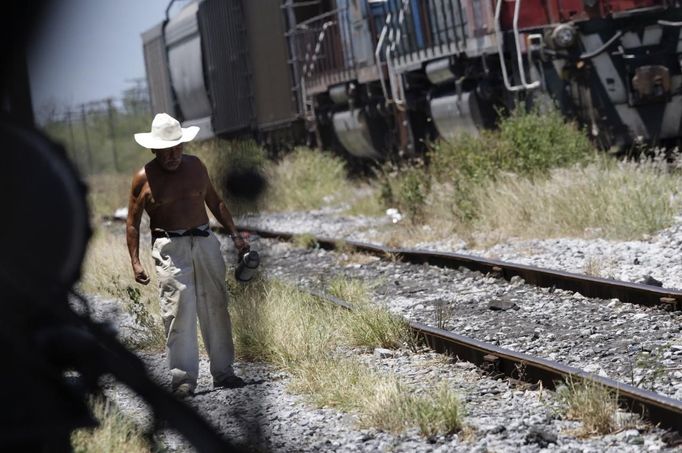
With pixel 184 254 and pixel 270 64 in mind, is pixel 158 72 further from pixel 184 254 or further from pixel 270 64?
pixel 184 254

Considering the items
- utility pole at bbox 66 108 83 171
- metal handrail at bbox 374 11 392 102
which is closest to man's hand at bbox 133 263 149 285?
utility pole at bbox 66 108 83 171

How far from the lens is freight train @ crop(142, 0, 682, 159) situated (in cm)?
1455

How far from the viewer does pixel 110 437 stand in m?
4.24

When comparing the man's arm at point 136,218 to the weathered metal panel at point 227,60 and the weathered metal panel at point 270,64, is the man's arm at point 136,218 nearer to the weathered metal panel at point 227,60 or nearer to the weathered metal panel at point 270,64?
the weathered metal panel at point 227,60

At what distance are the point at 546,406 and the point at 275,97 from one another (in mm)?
15597

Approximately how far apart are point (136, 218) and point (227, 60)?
11.0 metres

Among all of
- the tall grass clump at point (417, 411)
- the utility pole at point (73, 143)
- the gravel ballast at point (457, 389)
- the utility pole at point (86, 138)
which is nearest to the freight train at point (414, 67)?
the gravel ballast at point (457, 389)

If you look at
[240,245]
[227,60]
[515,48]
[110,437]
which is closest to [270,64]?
[227,60]

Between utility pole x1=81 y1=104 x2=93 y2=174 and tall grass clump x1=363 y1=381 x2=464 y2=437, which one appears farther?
tall grass clump x1=363 y1=381 x2=464 y2=437

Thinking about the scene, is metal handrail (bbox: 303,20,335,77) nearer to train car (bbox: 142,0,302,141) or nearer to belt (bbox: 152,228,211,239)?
train car (bbox: 142,0,302,141)

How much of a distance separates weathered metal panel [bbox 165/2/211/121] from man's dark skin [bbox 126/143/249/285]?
15.0 m

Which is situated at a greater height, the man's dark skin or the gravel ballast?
the man's dark skin

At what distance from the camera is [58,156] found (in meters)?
1.90

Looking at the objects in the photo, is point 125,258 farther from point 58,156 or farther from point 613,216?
point 58,156
